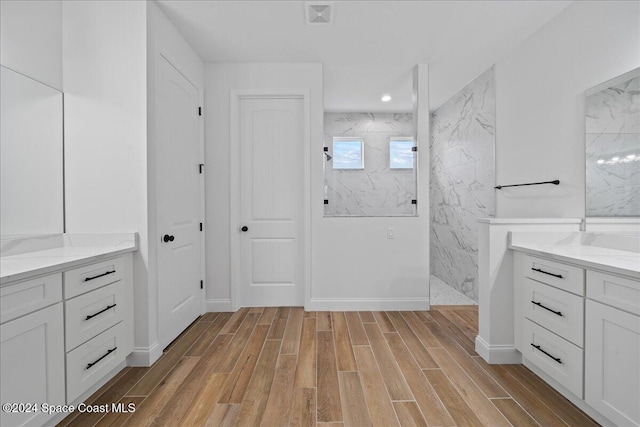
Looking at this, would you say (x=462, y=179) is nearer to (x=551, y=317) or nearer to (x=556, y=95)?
(x=556, y=95)

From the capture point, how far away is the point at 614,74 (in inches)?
76.2

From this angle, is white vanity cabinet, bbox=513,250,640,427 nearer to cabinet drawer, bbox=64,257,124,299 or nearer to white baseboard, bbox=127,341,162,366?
white baseboard, bbox=127,341,162,366

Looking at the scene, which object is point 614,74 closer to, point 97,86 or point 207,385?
point 207,385

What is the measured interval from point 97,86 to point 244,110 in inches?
54.6

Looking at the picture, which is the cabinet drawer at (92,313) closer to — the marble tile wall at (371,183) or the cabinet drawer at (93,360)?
the cabinet drawer at (93,360)

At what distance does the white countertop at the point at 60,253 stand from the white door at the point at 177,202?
0.92 feet

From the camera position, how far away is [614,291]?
4.64 feet

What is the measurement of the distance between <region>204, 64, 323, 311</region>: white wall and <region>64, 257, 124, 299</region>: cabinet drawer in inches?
48.1

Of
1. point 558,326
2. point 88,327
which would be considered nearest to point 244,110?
point 88,327

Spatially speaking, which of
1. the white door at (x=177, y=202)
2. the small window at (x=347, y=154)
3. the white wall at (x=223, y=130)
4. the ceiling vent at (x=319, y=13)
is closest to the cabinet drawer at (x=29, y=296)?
the white door at (x=177, y=202)

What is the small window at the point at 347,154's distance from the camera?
336 centimetres

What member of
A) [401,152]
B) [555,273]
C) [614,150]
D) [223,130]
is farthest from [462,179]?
[223,130]

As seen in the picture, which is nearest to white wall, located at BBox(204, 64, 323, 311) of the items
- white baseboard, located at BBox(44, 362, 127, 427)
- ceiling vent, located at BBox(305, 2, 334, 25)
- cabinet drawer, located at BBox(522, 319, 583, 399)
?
ceiling vent, located at BBox(305, 2, 334, 25)

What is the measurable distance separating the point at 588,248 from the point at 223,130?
323 centimetres
